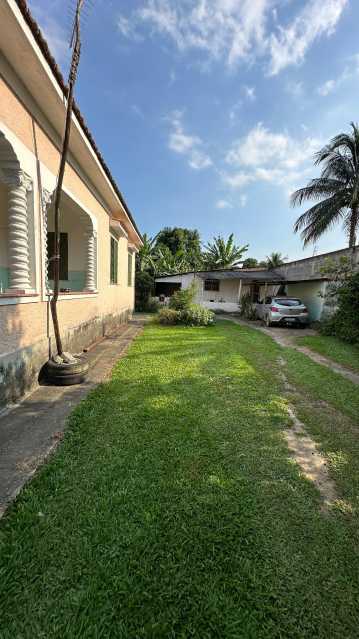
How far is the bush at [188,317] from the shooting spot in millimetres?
12516

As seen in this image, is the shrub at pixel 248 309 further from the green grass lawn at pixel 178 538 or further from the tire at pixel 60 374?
the tire at pixel 60 374

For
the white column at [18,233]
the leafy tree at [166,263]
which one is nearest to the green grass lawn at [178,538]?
the white column at [18,233]

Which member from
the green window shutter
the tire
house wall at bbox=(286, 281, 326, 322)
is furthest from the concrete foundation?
house wall at bbox=(286, 281, 326, 322)

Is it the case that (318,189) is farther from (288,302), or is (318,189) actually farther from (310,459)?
(310,459)

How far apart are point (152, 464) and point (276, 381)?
11.2ft

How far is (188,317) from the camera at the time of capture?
1255cm

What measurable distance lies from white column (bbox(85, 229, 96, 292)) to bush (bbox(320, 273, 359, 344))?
892 centimetres

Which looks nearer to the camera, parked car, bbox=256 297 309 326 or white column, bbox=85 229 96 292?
white column, bbox=85 229 96 292

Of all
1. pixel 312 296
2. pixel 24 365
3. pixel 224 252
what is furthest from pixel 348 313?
pixel 224 252

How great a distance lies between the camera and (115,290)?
34.4 feet

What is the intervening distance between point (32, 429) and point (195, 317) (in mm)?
9836

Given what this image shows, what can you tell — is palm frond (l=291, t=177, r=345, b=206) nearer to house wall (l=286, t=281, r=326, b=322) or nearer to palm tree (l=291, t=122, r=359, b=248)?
palm tree (l=291, t=122, r=359, b=248)

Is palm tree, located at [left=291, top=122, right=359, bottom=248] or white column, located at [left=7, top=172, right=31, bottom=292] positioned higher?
palm tree, located at [left=291, top=122, right=359, bottom=248]

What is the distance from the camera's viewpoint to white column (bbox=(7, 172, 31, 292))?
3923 mm
